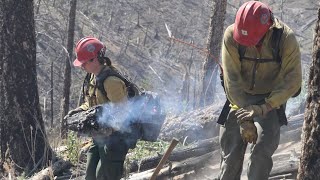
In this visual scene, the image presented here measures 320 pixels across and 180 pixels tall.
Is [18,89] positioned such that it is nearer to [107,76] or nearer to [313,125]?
[107,76]

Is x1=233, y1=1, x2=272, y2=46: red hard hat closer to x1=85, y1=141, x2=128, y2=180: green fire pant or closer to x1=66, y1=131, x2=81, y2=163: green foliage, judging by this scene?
x1=85, y1=141, x2=128, y2=180: green fire pant

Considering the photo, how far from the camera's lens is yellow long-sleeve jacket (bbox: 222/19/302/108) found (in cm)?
418

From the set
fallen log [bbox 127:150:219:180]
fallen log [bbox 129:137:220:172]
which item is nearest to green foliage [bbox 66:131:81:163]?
fallen log [bbox 129:137:220:172]

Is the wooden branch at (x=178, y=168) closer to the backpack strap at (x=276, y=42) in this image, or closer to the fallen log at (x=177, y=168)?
the fallen log at (x=177, y=168)

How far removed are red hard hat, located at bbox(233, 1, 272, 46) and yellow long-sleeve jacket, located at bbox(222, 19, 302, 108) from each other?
129 millimetres

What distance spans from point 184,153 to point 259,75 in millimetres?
2830

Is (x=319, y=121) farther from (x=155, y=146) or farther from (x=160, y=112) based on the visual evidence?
(x=155, y=146)

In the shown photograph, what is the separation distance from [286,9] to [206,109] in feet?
122

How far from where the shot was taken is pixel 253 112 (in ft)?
13.6

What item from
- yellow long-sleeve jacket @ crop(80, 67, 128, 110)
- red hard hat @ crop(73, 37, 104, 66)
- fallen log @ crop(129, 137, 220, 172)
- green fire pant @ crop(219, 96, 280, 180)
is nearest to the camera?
green fire pant @ crop(219, 96, 280, 180)

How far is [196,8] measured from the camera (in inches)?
1638

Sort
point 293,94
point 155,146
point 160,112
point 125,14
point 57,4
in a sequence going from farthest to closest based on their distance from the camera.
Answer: point 125,14 < point 57,4 < point 155,146 < point 160,112 < point 293,94

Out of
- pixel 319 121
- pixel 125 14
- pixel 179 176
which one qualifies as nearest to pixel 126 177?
pixel 179 176

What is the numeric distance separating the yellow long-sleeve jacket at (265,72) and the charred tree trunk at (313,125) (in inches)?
24.5
